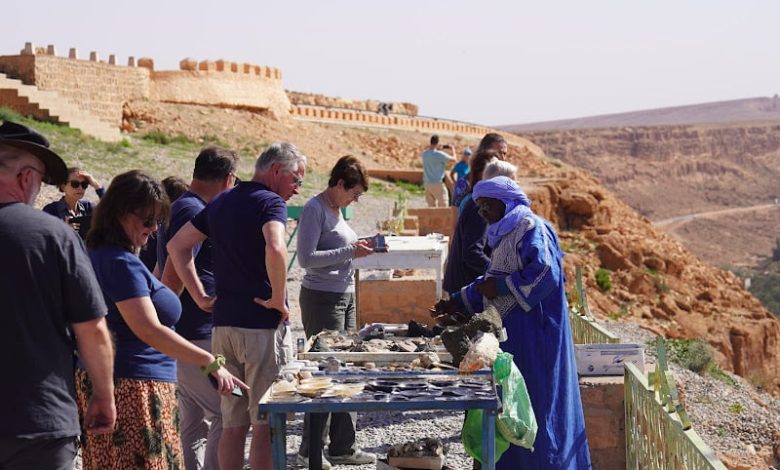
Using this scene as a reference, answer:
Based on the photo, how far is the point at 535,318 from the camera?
16.2ft

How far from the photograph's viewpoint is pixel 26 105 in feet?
91.4

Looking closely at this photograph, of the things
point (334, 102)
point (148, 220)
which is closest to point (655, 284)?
point (148, 220)

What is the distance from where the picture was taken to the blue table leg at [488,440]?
4.16 m

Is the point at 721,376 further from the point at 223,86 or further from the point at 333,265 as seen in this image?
the point at 223,86

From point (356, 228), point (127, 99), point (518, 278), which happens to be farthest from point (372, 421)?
point (127, 99)

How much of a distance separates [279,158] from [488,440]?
1.60 metres

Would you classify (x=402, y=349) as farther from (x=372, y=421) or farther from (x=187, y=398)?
(x=372, y=421)

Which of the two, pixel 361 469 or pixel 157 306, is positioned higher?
pixel 157 306

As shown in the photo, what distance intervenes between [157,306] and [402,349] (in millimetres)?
1502

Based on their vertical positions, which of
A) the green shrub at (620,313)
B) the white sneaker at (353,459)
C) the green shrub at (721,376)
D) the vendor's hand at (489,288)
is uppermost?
the vendor's hand at (489,288)

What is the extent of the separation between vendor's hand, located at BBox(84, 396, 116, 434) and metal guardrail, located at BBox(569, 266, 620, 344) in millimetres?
3181

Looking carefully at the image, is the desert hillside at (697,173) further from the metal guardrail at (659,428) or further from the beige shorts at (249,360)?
the beige shorts at (249,360)

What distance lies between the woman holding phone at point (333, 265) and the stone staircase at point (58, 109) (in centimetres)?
2294

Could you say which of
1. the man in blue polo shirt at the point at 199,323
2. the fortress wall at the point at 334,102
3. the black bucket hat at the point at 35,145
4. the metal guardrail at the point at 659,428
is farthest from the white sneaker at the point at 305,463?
the fortress wall at the point at 334,102
